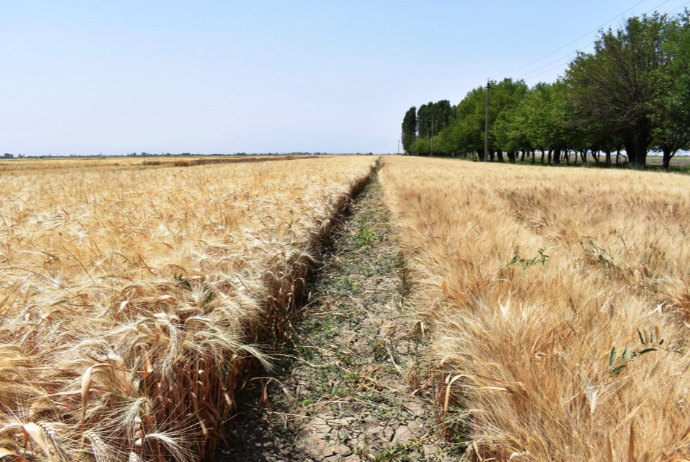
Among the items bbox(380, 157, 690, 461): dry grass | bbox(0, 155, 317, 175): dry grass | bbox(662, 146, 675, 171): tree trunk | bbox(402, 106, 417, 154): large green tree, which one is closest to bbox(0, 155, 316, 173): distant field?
bbox(0, 155, 317, 175): dry grass

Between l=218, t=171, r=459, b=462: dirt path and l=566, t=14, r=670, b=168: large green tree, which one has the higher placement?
l=566, t=14, r=670, b=168: large green tree

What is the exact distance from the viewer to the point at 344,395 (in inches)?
84.2

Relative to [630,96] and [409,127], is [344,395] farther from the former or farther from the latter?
[409,127]

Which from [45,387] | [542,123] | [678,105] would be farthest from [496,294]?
[542,123]

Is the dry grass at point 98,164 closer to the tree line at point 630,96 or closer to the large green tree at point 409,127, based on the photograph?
the tree line at point 630,96

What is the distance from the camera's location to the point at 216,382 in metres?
1.64

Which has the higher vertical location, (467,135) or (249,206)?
→ (467,135)

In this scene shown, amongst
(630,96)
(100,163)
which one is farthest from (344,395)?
(100,163)

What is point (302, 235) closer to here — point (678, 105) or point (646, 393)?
point (646, 393)

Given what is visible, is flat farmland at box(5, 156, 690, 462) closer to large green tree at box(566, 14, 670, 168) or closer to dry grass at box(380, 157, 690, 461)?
dry grass at box(380, 157, 690, 461)

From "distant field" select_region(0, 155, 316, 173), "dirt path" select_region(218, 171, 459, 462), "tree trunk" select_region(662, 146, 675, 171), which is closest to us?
"dirt path" select_region(218, 171, 459, 462)

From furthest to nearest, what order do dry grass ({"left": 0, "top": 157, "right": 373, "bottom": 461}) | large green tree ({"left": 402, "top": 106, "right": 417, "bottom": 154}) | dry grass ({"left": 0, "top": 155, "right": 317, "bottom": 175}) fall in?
large green tree ({"left": 402, "top": 106, "right": 417, "bottom": 154}) < dry grass ({"left": 0, "top": 155, "right": 317, "bottom": 175}) < dry grass ({"left": 0, "top": 157, "right": 373, "bottom": 461})

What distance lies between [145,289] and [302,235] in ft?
6.56

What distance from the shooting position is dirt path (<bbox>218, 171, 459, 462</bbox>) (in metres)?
1.72
